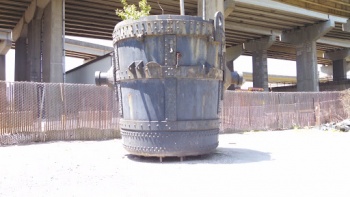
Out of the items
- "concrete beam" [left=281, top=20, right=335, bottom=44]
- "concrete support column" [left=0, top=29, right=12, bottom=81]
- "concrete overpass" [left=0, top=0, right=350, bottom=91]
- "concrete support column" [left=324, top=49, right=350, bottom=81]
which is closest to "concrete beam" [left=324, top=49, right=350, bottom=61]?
"concrete support column" [left=324, top=49, right=350, bottom=81]

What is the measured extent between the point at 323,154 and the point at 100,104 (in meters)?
7.74

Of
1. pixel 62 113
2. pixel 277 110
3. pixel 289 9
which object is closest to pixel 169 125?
pixel 62 113

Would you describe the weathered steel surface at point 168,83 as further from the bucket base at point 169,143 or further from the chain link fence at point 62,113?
the chain link fence at point 62,113

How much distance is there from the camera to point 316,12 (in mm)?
30391

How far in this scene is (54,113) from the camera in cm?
1095

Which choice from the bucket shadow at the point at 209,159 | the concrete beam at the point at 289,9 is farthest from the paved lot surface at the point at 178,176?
the concrete beam at the point at 289,9

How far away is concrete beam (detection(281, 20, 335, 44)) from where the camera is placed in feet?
105

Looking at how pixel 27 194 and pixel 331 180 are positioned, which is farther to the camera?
pixel 331 180

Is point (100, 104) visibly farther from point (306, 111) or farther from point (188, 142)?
point (306, 111)

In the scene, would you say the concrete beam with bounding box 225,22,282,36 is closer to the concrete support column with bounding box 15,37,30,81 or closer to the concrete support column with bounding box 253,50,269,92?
the concrete support column with bounding box 253,50,269,92

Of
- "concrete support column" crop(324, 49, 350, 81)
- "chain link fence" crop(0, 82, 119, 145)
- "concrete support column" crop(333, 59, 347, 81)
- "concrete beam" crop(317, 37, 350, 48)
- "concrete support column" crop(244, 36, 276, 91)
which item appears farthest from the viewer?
"concrete support column" crop(333, 59, 347, 81)

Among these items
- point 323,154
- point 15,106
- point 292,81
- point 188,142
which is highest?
point 292,81

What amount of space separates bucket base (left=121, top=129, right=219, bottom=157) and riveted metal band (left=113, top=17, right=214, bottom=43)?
5.87ft

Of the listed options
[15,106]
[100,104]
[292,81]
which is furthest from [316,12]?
[292,81]
